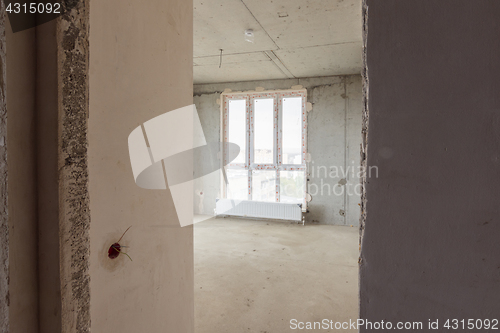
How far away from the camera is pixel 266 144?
608 centimetres

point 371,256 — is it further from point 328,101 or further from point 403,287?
point 328,101

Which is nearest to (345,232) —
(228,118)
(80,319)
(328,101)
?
(328,101)

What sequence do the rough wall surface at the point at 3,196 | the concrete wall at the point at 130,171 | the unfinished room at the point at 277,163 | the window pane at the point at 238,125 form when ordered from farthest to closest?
the window pane at the point at 238,125, the unfinished room at the point at 277,163, the concrete wall at the point at 130,171, the rough wall surface at the point at 3,196

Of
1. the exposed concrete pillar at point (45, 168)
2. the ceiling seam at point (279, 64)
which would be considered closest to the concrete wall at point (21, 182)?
the exposed concrete pillar at point (45, 168)

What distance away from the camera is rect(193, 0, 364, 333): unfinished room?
112 inches

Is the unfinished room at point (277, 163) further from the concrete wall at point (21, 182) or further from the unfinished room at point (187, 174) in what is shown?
the concrete wall at point (21, 182)

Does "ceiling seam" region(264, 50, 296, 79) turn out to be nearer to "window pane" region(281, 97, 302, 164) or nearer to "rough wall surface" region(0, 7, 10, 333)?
"window pane" region(281, 97, 302, 164)

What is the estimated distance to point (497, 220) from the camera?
20.9 inches

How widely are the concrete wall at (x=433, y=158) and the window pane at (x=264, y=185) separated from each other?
215 inches

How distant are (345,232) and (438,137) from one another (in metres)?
4.96

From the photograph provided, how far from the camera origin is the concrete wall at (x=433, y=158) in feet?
1.73

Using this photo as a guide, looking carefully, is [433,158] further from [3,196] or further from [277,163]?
Answer: [277,163]

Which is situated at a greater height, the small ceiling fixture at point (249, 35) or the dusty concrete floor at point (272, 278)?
the small ceiling fixture at point (249, 35)

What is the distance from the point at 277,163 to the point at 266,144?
1.53 ft
